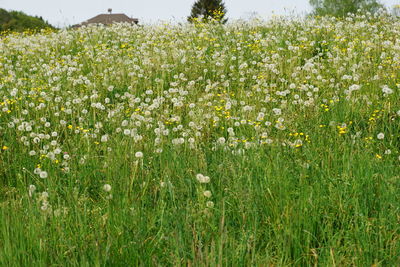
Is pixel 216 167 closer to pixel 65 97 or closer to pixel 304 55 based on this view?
pixel 65 97

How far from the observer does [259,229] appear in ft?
9.11

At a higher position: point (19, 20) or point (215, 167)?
point (19, 20)

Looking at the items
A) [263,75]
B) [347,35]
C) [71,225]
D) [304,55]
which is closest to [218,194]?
[71,225]

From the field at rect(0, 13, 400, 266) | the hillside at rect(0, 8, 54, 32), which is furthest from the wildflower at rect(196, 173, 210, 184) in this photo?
the hillside at rect(0, 8, 54, 32)

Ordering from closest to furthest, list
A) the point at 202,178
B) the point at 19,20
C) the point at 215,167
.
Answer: the point at 202,178
the point at 215,167
the point at 19,20

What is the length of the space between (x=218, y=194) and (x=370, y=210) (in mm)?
1012

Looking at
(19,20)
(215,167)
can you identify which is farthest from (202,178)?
(19,20)

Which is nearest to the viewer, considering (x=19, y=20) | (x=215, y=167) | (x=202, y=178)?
(x=202, y=178)

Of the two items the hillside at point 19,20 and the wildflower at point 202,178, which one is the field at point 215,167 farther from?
the hillside at point 19,20

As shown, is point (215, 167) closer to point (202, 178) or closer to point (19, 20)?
point (202, 178)

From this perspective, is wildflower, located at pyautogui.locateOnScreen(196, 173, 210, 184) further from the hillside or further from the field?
the hillside

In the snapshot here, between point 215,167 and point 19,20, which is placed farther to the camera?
point 19,20

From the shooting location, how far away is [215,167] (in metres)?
3.48

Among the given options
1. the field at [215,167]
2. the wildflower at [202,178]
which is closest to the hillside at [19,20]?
the field at [215,167]
